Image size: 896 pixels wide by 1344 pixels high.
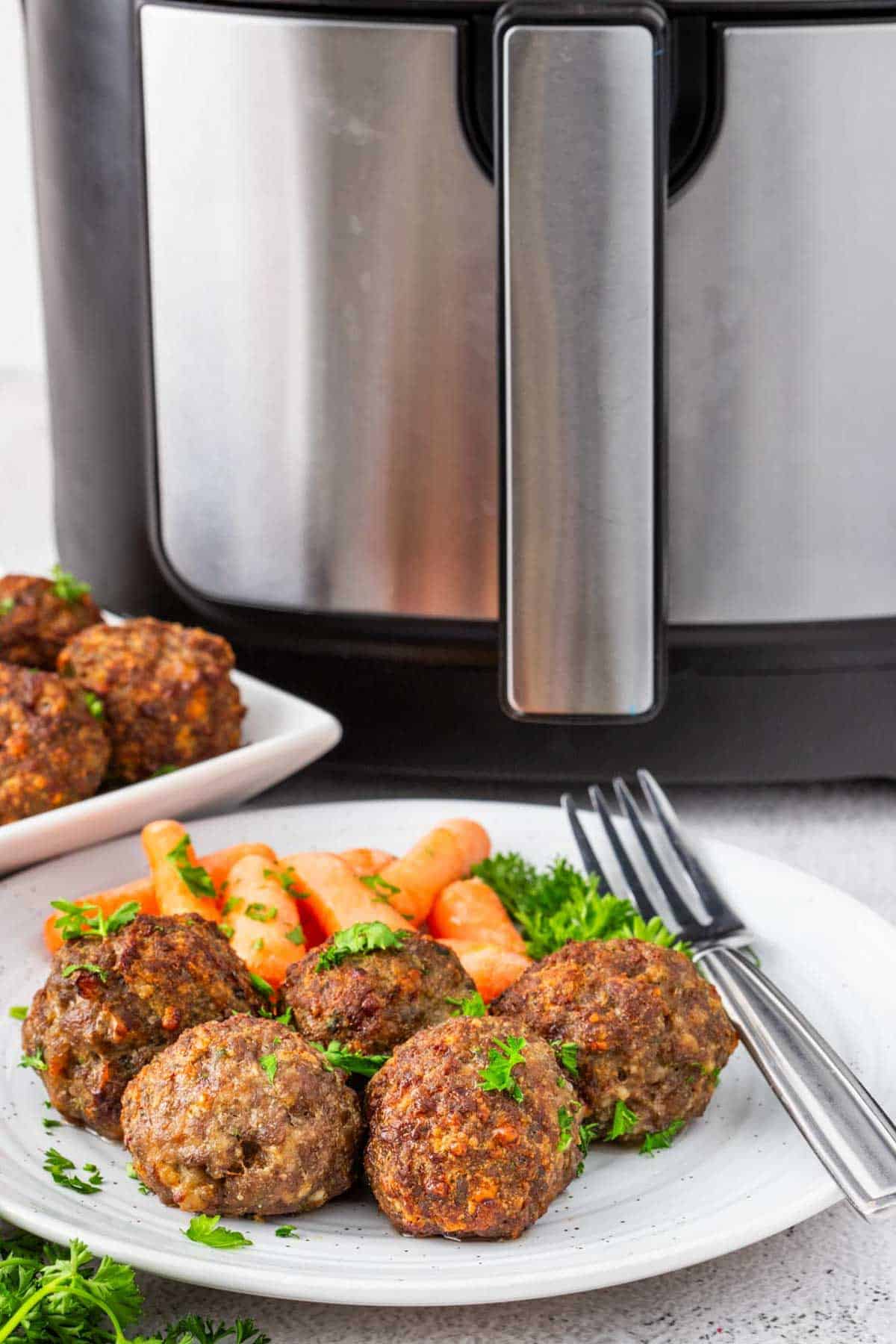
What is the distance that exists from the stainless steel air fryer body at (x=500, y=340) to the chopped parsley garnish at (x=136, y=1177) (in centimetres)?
34

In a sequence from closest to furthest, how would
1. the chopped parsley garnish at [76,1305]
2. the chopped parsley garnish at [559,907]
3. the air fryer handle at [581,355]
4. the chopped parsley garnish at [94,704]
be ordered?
the chopped parsley garnish at [76,1305] → the air fryer handle at [581,355] → the chopped parsley garnish at [559,907] → the chopped parsley garnish at [94,704]

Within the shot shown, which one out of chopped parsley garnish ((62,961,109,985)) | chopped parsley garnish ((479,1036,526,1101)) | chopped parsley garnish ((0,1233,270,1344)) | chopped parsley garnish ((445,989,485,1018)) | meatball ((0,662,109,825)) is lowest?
chopped parsley garnish ((0,1233,270,1344))

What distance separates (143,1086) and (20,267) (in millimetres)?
1870

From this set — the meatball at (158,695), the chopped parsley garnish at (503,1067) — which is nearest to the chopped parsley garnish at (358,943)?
the chopped parsley garnish at (503,1067)

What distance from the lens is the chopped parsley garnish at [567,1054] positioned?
82 cm

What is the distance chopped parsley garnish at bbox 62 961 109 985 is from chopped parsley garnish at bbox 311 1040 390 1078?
3.9 inches

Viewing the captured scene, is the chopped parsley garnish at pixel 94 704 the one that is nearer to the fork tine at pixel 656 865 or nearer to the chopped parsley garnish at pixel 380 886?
the chopped parsley garnish at pixel 380 886

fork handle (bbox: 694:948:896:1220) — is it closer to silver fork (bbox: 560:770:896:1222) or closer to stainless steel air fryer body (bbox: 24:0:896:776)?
silver fork (bbox: 560:770:896:1222)

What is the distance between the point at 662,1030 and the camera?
0.82m

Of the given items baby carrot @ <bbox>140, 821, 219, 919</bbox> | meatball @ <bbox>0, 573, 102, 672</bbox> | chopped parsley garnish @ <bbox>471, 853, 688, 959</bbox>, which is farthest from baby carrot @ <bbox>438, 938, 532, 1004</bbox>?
meatball @ <bbox>0, 573, 102, 672</bbox>

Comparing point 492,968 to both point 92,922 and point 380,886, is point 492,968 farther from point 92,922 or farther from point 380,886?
point 92,922

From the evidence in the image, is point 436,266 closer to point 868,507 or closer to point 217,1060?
point 868,507

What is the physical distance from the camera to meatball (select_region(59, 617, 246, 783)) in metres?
1.17

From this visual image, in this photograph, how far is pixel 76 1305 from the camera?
2.31 ft
